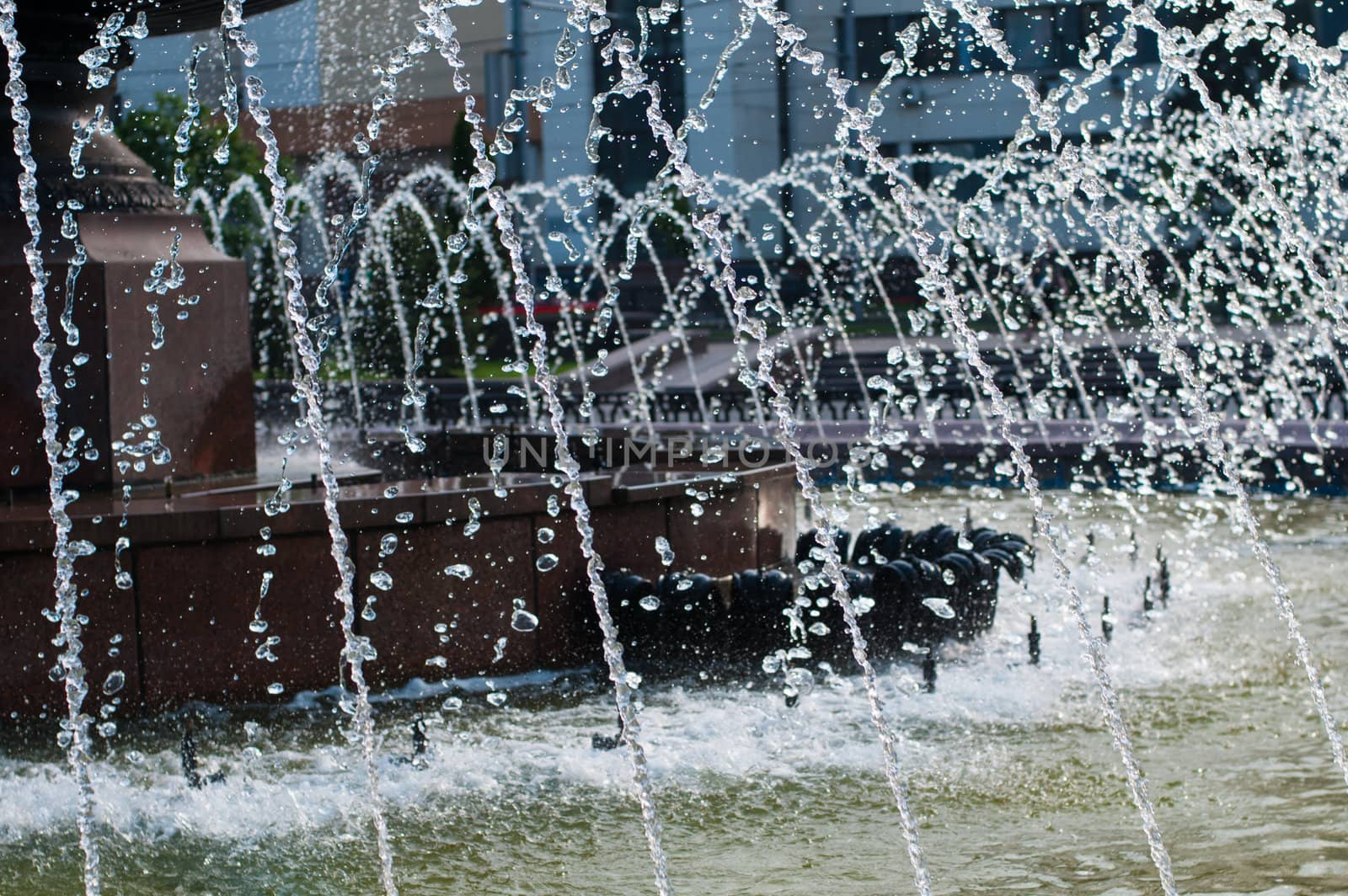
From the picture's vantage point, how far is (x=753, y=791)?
5219 mm

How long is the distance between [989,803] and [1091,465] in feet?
25.7

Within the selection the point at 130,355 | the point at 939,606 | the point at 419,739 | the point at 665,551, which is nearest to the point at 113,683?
the point at 419,739

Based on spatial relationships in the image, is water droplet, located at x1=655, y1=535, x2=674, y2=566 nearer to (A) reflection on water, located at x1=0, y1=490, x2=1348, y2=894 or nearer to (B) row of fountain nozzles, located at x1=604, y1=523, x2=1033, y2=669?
(B) row of fountain nozzles, located at x1=604, y1=523, x2=1033, y2=669

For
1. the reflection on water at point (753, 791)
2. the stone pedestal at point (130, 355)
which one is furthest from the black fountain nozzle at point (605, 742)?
the stone pedestal at point (130, 355)

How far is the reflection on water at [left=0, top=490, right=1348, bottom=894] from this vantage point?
4.55 meters

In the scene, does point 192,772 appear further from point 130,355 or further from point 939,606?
point 939,606

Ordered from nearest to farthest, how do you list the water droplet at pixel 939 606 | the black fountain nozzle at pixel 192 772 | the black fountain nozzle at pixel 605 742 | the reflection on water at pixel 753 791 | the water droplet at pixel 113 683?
the reflection on water at pixel 753 791 → the black fountain nozzle at pixel 192 772 → the black fountain nozzle at pixel 605 742 → the water droplet at pixel 113 683 → the water droplet at pixel 939 606

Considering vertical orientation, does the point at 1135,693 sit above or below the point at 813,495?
below

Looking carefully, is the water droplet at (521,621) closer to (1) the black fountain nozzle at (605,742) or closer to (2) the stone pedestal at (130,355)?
(1) the black fountain nozzle at (605,742)

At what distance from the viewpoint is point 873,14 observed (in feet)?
125

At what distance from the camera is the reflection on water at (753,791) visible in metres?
4.55

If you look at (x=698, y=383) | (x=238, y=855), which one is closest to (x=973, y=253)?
(x=698, y=383)

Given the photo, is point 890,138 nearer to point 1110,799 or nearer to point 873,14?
point 873,14

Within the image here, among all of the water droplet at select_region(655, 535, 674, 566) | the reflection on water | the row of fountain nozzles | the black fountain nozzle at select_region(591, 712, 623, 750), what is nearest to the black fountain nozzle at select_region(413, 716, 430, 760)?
the reflection on water
